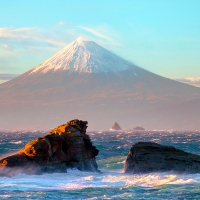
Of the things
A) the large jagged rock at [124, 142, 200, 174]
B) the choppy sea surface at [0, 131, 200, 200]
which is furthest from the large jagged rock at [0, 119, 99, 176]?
the large jagged rock at [124, 142, 200, 174]

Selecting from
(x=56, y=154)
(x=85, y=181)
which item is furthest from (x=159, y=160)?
(x=56, y=154)

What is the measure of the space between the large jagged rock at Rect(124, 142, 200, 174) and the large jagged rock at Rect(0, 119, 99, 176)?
12.2 feet

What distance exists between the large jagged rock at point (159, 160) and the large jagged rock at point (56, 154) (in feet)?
12.2

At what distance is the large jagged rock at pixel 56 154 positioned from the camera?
127ft

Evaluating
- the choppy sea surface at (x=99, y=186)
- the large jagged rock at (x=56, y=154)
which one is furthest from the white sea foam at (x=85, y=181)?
the large jagged rock at (x=56, y=154)

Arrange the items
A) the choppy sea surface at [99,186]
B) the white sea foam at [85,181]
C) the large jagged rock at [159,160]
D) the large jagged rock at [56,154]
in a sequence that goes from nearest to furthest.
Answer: the choppy sea surface at [99,186], the white sea foam at [85,181], the large jagged rock at [56,154], the large jagged rock at [159,160]

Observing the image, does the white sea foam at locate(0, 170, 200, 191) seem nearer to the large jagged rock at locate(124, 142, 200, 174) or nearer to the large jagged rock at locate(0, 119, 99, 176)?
the large jagged rock at locate(0, 119, 99, 176)

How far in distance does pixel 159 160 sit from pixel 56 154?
25.1 feet

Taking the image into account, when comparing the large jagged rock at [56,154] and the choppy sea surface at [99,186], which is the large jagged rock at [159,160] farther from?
the large jagged rock at [56,154]

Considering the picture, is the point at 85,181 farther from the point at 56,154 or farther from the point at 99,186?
the point at 56,154

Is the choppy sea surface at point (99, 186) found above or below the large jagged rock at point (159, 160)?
below

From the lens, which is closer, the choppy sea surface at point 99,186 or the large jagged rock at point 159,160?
the choppy sea surface at point 99,186

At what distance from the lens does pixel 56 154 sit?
133 feet

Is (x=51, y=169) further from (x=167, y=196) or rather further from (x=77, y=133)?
(x=167, y=196)
